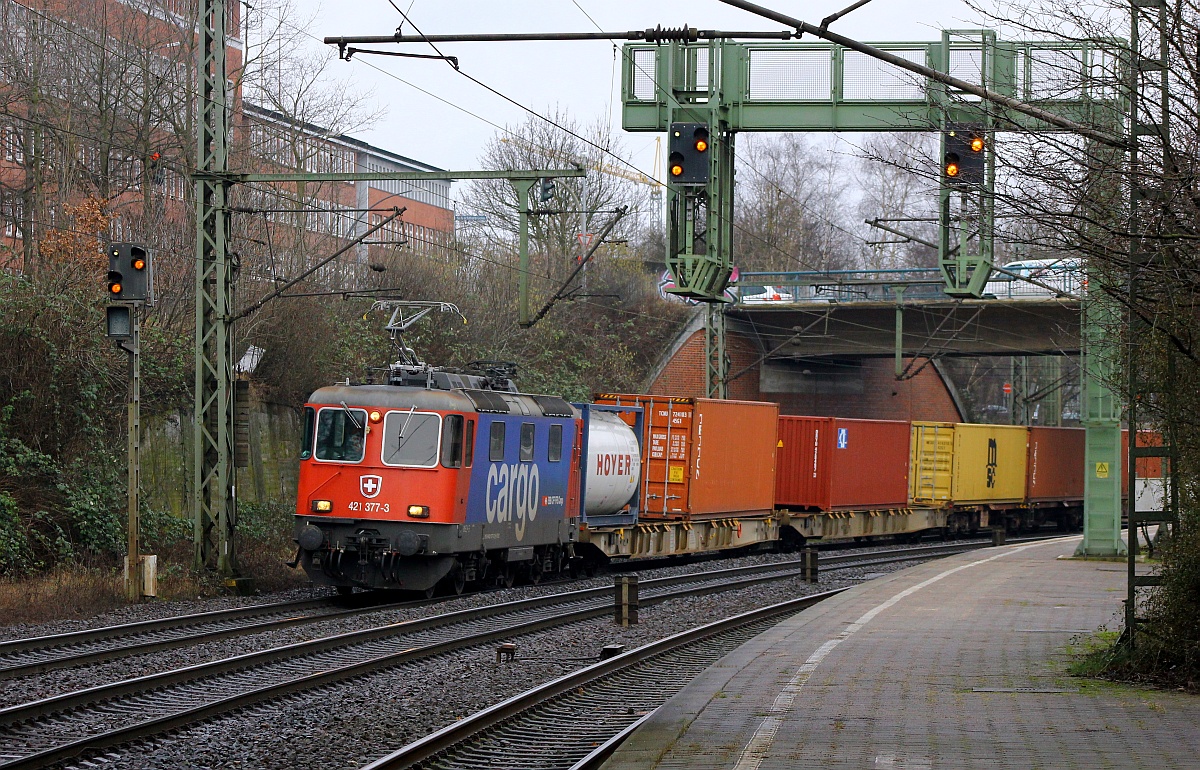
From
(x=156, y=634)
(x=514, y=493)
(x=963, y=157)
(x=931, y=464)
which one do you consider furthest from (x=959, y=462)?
(x=156, y=634)

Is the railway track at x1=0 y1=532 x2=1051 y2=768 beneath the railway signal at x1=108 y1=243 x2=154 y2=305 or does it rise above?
beneath

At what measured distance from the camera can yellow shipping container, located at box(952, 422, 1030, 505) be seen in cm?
3784

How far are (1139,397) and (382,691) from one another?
6.82 meters

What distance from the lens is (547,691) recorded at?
37.6 feet

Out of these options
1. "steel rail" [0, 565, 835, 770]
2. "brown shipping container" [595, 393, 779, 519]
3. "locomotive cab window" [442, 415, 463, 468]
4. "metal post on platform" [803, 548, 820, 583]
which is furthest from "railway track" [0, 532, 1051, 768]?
"brown shipping container" [595, 393, 779, 519]

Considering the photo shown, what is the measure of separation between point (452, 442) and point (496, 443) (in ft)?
4.43

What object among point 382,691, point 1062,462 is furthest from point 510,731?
point 1062,462

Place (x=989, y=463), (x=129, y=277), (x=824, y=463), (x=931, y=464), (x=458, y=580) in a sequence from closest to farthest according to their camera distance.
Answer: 1. (x=129, y=277)
2. (x=458, y=580)
3. (x=824, y=463)
4. (x=931, y=464)
5. (x=989, y=463)

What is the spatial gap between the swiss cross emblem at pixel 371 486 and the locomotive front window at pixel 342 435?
356mm

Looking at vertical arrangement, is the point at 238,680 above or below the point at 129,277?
below

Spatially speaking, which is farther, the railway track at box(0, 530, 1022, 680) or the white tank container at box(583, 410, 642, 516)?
the white tank container at box(583, 410, 642, 516)

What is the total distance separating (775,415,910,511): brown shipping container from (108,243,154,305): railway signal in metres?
17.8

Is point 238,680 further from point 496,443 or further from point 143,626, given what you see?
point 496,443

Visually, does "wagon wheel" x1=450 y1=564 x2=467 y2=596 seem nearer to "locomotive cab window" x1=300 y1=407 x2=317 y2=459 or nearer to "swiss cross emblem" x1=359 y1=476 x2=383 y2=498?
"swiss cross emblem" x1=359 y1=476 x2=383 y2=498
